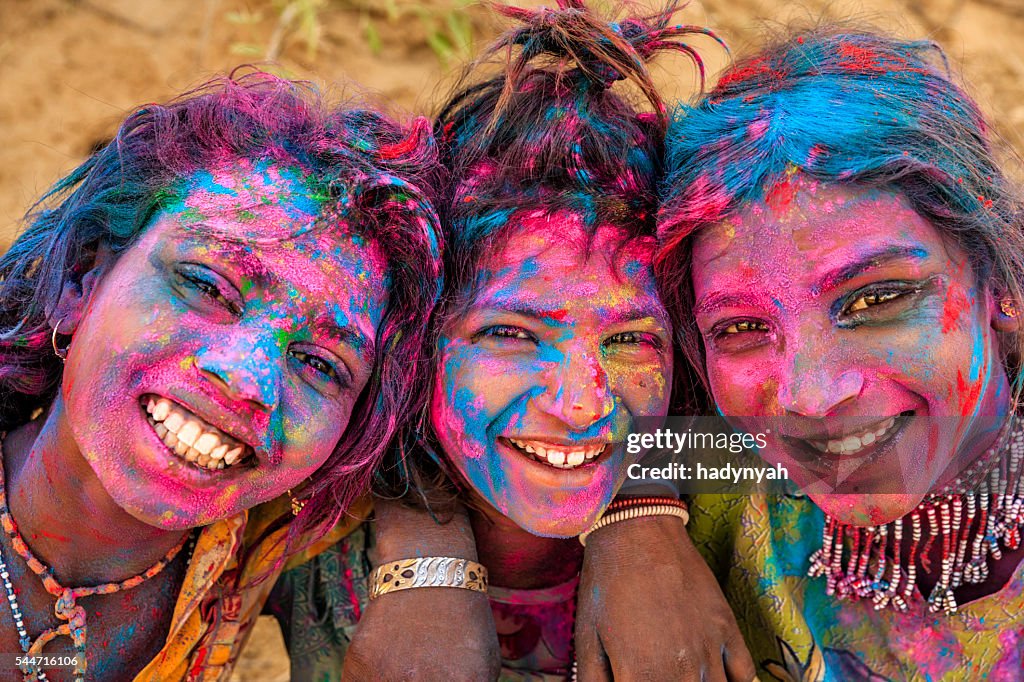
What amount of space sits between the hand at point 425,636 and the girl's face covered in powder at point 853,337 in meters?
0.61

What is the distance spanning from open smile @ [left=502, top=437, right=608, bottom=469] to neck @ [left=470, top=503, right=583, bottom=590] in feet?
0.83

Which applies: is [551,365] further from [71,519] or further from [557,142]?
[71,519]

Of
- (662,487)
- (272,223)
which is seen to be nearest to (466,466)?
(662,487)

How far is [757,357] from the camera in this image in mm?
1850

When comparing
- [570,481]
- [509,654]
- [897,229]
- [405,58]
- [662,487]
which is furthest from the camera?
[405,58]

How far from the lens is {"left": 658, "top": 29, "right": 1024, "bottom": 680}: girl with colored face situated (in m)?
1.75

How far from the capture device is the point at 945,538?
6.46 ft

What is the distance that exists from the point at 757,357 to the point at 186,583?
1.14 metres

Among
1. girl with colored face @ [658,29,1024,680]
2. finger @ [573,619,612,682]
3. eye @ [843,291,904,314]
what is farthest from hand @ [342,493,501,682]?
eye @ [843,291,904,314]

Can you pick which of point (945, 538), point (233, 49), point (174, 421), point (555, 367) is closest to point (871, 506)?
point (945, 538)

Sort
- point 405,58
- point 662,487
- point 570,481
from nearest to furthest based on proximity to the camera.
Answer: point 570,481
point 662,487
point 405,58

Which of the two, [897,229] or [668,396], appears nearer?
[897,229]

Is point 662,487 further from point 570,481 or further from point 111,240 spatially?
point 111,240

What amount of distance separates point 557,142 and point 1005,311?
85cm
